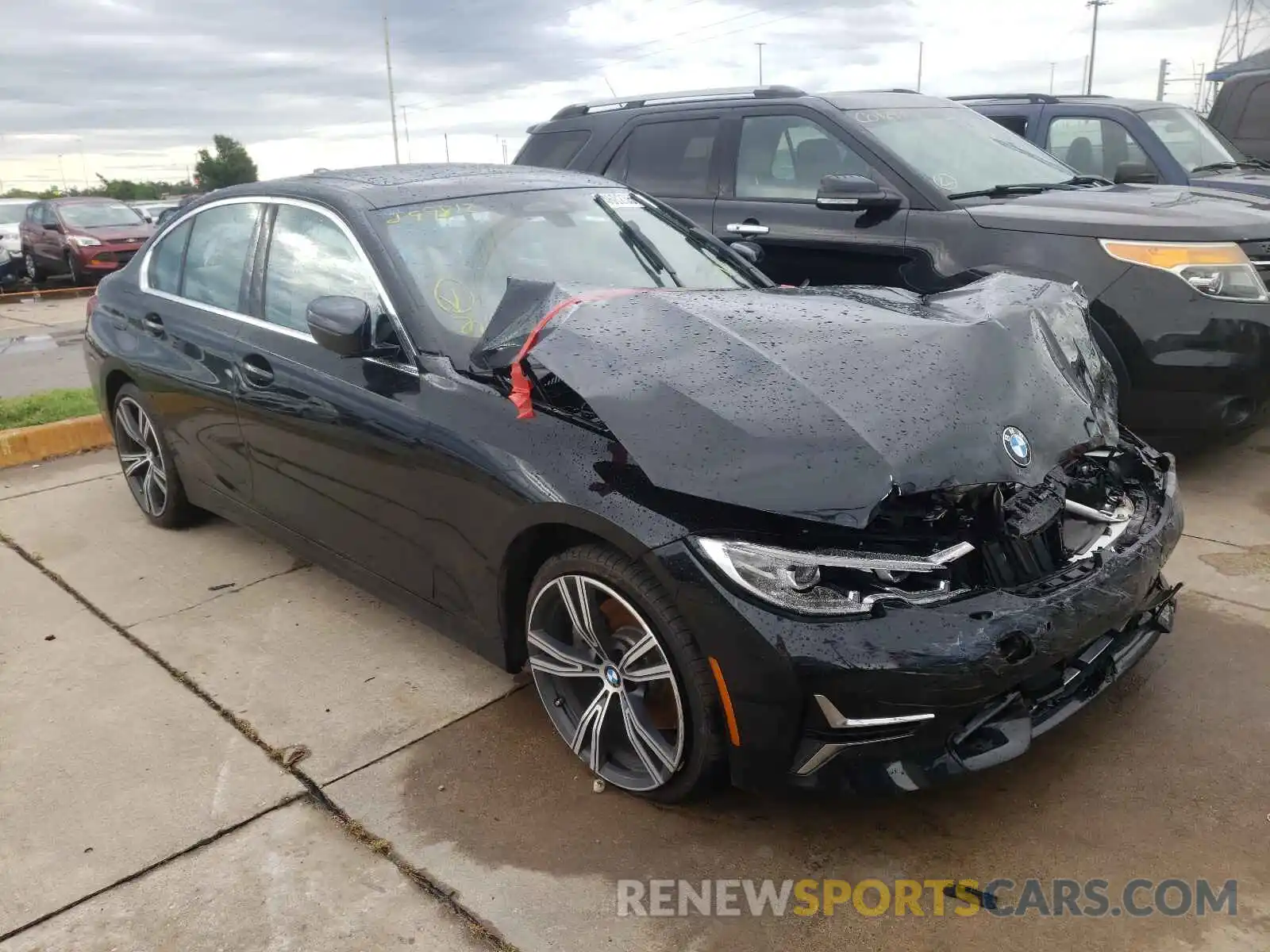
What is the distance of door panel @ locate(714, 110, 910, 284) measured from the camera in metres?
5.53

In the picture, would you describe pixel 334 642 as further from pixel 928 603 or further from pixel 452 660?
pixel 928 603

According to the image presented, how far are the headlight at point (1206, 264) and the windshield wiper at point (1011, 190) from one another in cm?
91

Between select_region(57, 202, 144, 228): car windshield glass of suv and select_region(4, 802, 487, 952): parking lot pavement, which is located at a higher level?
select_region(57, 202, 144, 228): car windshield glass of suv

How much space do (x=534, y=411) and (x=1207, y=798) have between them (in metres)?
2.09

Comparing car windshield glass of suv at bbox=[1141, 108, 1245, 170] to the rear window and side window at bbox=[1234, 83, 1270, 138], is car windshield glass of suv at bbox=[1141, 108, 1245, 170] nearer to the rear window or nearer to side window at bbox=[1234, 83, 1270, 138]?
side window at bbox=[1234, 83, 1270, 138]

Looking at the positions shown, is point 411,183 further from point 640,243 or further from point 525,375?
point 525,375

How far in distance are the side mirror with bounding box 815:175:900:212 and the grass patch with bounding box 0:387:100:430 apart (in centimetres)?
481

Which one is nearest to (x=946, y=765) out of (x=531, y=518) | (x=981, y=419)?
(x=981, y=419)

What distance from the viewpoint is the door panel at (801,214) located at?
5531 millimetres

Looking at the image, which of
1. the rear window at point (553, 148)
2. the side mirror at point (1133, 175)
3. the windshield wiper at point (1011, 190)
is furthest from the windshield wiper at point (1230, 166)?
the rear window at point (553, 148)

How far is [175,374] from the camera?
178 inches

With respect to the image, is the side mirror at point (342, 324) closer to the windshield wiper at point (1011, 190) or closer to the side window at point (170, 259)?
the side window at point (170, 259)

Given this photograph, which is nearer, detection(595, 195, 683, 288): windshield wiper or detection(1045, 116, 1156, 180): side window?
detection(595, 195, 683, 288): windshield wiper

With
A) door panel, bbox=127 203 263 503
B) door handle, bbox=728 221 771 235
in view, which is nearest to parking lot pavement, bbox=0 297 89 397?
door panel, bbox=127 203 263 503
